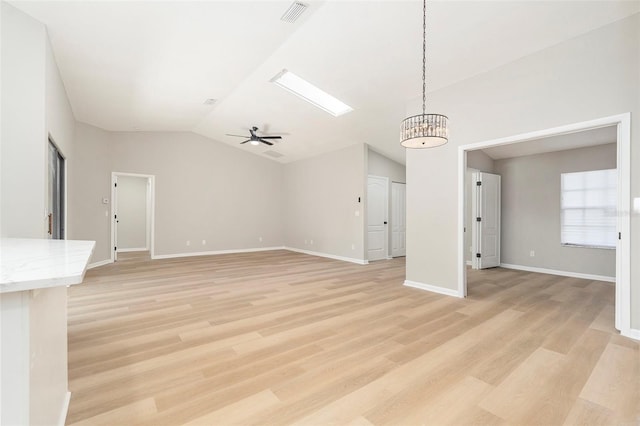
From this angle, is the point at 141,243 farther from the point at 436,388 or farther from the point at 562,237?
the point at 562,237

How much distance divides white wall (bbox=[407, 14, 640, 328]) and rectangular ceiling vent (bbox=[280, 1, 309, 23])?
2.31m

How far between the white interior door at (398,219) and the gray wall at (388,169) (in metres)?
0.12

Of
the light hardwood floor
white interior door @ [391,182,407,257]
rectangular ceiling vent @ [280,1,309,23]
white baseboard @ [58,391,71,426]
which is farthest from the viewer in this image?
white interior door @ [391,182,407,257]

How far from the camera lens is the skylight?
16.2 ft

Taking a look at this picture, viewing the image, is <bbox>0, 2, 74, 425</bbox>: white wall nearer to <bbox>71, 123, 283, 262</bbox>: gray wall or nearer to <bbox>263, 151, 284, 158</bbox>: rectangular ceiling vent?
<bbox>71, 123, 283, 262</bbox>: gray wall

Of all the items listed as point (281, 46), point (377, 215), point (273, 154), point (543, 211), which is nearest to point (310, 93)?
point (281, 46)

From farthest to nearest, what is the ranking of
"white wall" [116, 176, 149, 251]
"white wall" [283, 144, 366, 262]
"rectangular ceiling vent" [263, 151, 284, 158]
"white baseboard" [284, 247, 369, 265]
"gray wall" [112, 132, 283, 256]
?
1. "white wall" [116, 176, 149, 251]
2. "rectangular ceiling vent" [263, 151, 284, 158]
3. "gray wall" [112, 132, 283, 256]
4. "white wall" [283, 144, 366, 262]
5. "white baseboard" [284, 247, 369, 265]

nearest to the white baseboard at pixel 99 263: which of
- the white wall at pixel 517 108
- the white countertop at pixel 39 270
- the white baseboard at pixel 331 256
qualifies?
the white baseboard at pixel 331 256

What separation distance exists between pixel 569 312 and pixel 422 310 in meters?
1.81

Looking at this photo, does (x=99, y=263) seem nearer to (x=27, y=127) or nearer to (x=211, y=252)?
(x=211, y=252)

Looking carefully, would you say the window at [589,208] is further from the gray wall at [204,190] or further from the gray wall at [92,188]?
the gray wall at [92,188]

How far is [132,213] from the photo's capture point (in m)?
9.29

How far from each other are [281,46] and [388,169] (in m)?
4.69

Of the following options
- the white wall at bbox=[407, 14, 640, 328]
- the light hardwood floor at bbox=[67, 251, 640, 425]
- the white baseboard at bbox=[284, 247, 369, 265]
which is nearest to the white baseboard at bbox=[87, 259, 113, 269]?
the light hardwood floor at bbox=[67, 251, 640, 425]
